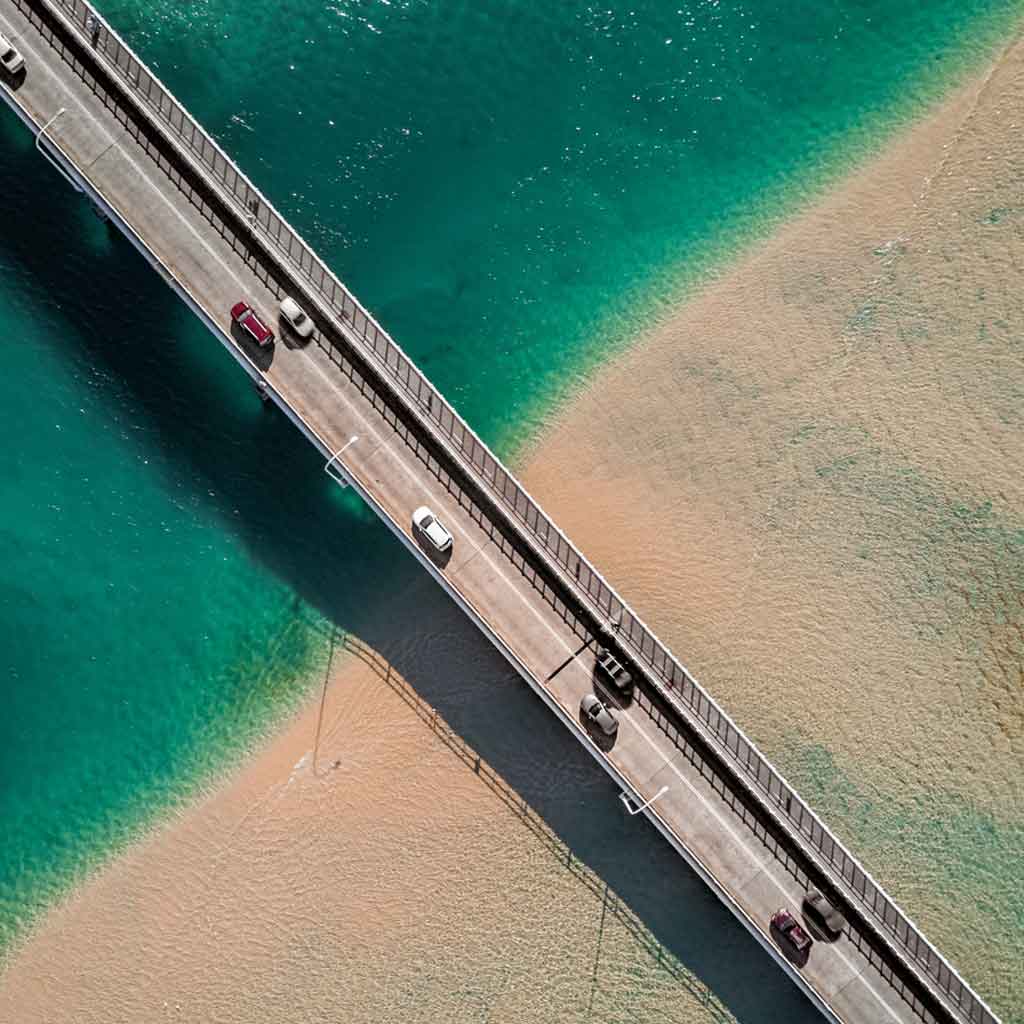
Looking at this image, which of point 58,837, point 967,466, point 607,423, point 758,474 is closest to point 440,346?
point 607,423

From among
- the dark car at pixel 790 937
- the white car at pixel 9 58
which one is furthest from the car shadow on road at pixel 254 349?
the dark car at pixel 790 937

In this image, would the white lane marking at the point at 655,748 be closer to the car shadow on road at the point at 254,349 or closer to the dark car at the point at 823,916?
the dark car at the point at 823,916

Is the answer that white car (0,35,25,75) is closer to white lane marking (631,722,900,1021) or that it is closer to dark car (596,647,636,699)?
dark car (596,647,636,699)

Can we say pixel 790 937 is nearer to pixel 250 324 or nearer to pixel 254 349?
pixel 254 349

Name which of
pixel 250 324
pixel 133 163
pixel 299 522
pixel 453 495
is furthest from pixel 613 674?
pixel 133 163

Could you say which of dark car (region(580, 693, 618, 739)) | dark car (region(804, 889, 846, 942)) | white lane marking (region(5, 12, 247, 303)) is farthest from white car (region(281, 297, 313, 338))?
dark car (region(804, 889, 846, 942))
